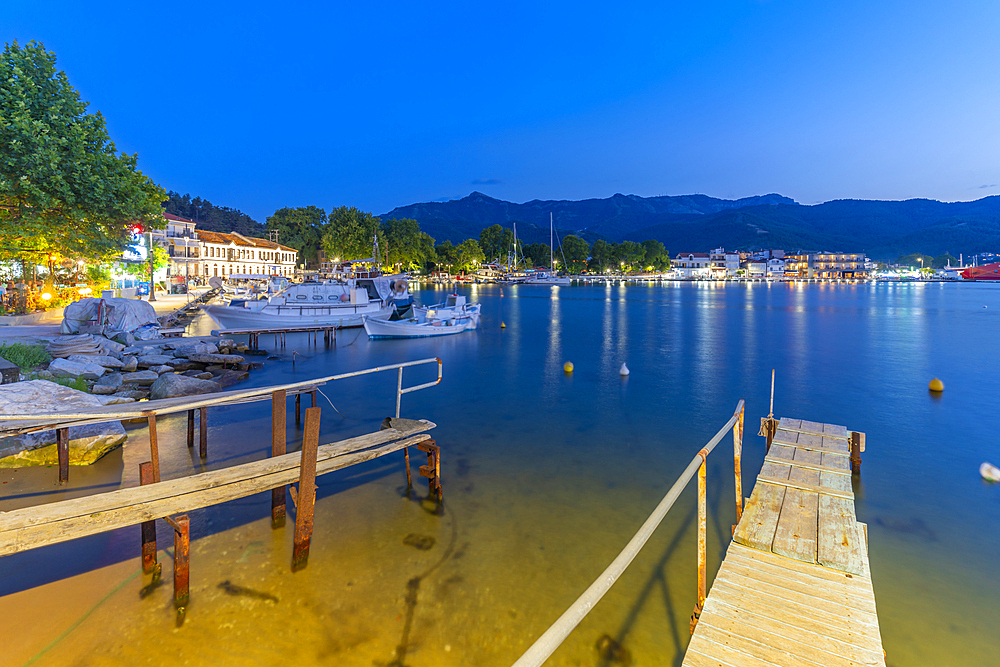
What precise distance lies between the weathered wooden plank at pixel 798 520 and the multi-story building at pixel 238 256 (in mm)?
98170

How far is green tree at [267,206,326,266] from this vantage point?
5039 inches

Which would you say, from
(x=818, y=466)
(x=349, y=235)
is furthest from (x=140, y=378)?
(x=349, y=235)

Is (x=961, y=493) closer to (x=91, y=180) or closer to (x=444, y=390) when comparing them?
(x=444, y=390)

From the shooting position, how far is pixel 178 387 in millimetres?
13438

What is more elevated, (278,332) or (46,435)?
(278,332)

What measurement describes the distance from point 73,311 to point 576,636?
81.7ft

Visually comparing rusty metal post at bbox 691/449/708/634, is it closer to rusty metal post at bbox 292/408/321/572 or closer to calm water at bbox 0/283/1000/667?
calm water at bbox 0/283/1000/667

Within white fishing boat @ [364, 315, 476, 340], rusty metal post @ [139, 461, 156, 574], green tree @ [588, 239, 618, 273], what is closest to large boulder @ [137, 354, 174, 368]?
white fishing boat @ [364, 315, 476, 340]

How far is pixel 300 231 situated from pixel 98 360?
411ft

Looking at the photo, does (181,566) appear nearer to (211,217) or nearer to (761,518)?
(761,518)

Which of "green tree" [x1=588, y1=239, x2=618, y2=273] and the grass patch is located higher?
"green tree" [x1=588, y1=239, x2=618, y2=273]

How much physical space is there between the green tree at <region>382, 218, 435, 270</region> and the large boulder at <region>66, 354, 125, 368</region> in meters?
106

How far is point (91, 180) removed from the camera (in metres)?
17.0

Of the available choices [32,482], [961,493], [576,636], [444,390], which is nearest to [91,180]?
[32,482]
